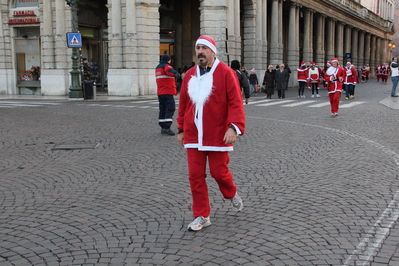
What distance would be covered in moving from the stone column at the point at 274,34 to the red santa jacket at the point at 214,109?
3278 centimetres

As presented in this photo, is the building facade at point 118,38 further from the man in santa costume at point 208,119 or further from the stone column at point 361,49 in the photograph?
the stone column at point 361,49

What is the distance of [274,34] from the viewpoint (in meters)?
36.5

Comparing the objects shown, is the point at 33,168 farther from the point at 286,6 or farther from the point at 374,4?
the point at 374,4

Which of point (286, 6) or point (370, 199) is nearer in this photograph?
point (370, 199)

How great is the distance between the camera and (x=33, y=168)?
25.3 ft

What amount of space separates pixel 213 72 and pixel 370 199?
7.86 feet

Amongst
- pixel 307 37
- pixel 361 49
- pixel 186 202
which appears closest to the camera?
pixel 186 202

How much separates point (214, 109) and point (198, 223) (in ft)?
3.52

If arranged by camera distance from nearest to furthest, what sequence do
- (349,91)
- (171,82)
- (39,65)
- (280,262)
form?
(280,262) < (171,82) < (349,91) < (39,65)

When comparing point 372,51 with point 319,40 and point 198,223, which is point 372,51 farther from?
point 198,223

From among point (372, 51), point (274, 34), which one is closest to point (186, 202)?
point (274, 34)

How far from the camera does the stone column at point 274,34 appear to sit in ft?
119

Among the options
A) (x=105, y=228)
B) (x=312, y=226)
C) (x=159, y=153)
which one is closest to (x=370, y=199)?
(x=312, y=226)

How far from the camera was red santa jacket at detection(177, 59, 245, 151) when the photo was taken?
4660mm
